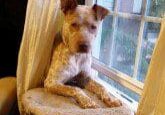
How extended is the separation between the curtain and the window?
1.07ft

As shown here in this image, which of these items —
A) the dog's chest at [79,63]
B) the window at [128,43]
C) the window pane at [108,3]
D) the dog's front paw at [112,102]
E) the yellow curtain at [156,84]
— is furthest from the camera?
the window pane at [108,3]

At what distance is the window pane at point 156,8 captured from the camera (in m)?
1.22

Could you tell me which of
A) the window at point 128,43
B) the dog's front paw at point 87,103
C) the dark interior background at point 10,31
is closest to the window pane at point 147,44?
the window at point 128,43

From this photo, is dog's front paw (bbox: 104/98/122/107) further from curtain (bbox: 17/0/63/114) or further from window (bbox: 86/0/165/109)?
curtain (bbox: 17/0/63/114)

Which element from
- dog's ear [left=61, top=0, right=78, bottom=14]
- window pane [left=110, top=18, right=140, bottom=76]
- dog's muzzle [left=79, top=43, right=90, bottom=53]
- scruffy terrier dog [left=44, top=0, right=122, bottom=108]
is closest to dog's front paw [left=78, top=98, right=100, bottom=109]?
scruffy terrier dog [left=44, top=0, right=122, bottom=108]

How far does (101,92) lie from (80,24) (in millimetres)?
361

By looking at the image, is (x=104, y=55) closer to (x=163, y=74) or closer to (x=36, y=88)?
(x=36, y=88)

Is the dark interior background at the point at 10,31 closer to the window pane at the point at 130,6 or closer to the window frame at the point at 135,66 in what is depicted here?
the window frame at the point at 135,66

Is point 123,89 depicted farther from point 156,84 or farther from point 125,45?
point 156,84

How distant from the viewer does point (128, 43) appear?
4.78 ft

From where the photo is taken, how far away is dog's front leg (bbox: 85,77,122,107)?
118 cm

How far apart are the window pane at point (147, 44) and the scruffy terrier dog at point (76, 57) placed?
221 mm

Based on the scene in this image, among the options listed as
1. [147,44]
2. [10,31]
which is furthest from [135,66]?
[10,31]

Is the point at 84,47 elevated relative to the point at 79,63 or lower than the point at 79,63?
elevated
